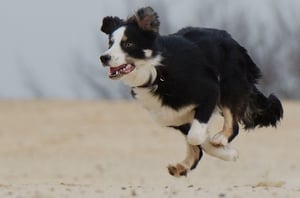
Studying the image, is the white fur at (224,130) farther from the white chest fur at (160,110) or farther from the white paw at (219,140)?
the white chest fur at (160,110)

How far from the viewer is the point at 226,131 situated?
12.2 metres

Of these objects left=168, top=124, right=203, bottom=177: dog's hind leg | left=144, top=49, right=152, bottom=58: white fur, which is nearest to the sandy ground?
left=168, top=124, right=203, bottom=177: dog's hind leg

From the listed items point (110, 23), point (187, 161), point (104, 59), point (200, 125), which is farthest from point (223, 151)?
point (104, 59)

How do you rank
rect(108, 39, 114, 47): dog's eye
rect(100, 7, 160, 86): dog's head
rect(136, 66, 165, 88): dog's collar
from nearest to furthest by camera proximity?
rect(100, 7, 160, 86): dog's head
rect(108, 39, 114, 47): dog's eye
rect(136, 66, 165, 88): dog's collar

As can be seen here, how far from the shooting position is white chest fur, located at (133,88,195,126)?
11.5 metres

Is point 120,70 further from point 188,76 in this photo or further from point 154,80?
point 188,76

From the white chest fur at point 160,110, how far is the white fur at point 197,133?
171mm

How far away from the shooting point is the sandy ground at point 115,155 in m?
11.6

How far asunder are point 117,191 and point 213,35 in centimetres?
210

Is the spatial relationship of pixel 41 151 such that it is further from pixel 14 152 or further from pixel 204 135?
pixel 204 135

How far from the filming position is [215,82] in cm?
1191

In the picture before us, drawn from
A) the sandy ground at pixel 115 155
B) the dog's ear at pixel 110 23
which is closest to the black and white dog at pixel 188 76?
the dog's ear at pixel 110 23

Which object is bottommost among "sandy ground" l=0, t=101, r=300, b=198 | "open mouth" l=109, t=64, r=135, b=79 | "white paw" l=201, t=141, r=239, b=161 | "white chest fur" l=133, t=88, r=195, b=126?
"sandy ground" l=0, t=101, r=300, b=198

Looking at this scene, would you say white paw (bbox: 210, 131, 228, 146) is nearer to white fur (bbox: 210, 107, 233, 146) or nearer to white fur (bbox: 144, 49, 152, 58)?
white fur (bbox: 210, 107, 233, 146)
